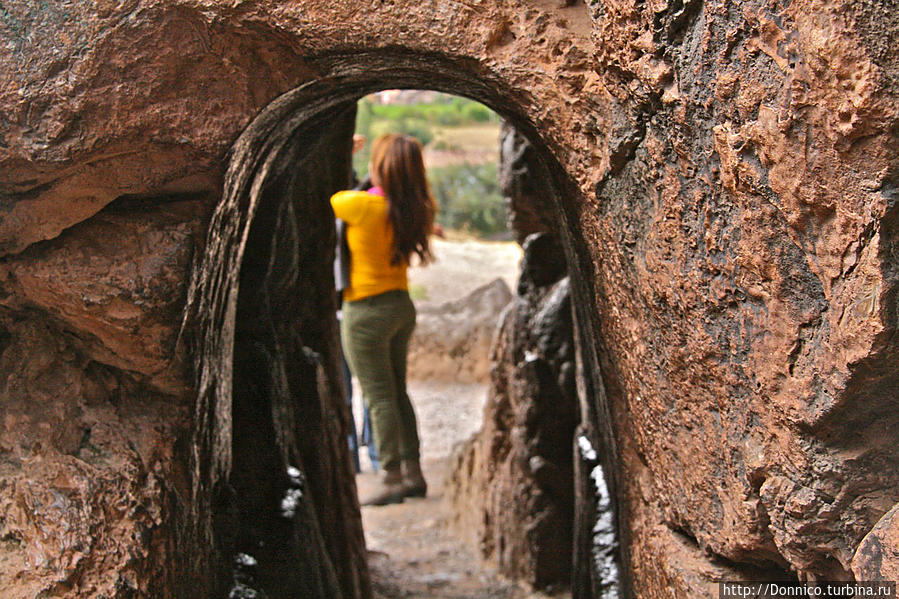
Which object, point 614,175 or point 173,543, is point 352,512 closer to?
point 173,543

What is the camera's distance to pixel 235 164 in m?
1.96

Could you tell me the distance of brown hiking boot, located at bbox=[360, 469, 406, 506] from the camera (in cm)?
406

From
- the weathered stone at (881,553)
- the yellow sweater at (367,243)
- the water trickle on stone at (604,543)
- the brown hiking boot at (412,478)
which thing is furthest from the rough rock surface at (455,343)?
the weathered stone at (881,553)

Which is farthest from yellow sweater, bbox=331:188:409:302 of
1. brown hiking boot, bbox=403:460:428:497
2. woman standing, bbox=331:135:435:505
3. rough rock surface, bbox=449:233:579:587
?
brown hiking boot, bbox=403:460:428:497

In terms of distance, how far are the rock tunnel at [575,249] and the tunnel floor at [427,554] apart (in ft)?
4.56

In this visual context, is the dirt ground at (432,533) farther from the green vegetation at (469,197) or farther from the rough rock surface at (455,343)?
the green vegetation at (469,197)

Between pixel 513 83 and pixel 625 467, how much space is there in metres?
0.89

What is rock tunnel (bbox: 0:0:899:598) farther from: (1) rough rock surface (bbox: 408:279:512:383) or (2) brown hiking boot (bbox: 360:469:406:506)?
(1) rough rock surface (bbox: 408:279:512:383)

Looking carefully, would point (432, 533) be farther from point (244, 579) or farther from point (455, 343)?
point (455, 343)

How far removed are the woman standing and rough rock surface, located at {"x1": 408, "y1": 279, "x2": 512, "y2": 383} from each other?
3142mm

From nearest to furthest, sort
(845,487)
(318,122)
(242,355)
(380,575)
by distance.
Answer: (845,487) < (318,122) < (242,355) < (380,575)

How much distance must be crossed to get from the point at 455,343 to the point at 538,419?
12.0ft

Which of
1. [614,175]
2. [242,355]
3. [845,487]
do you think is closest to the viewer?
[845,487]

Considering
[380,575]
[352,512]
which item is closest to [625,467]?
[352,512]
